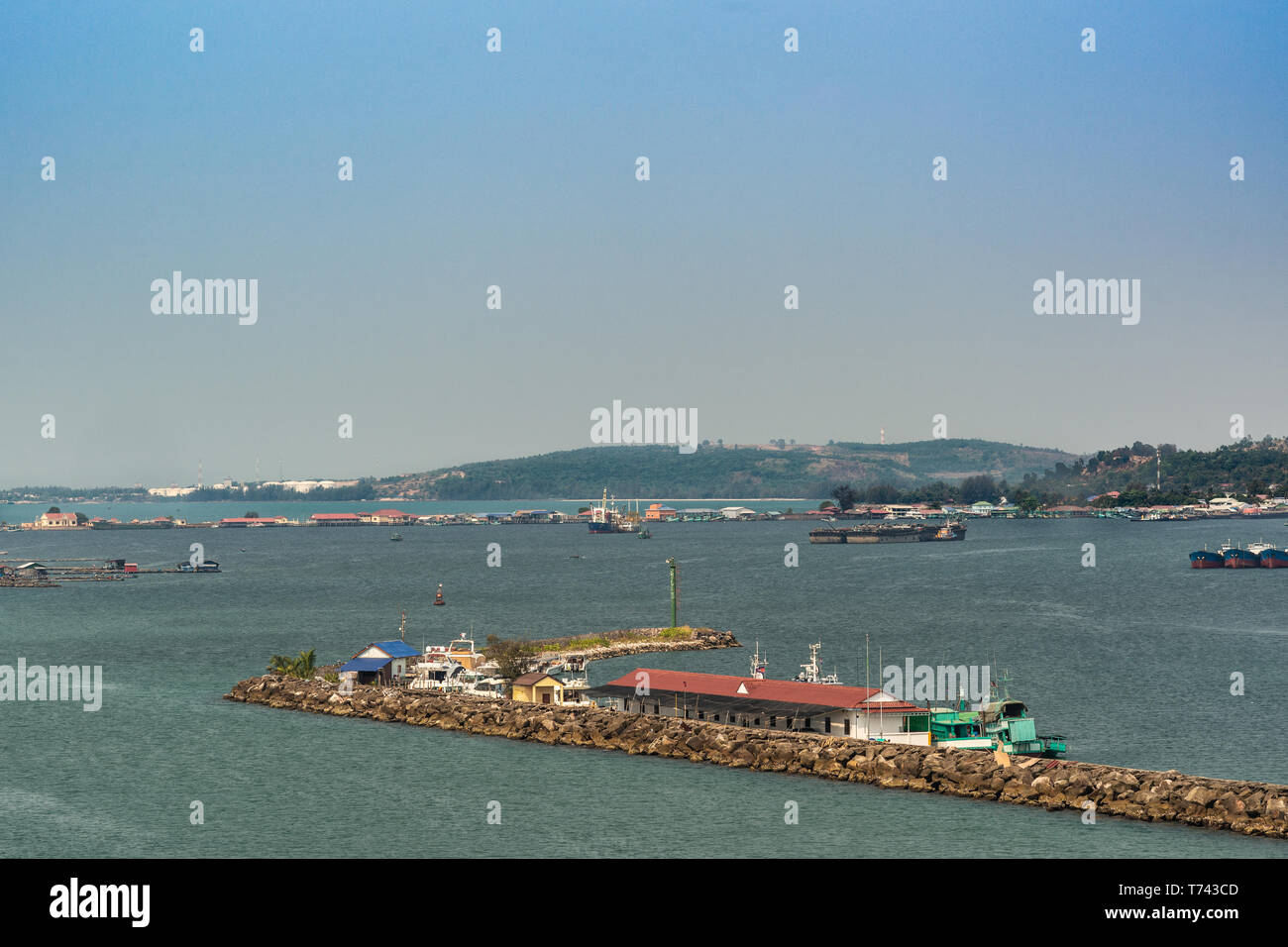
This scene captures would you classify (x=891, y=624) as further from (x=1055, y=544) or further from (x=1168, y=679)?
(x=1055, y=544)

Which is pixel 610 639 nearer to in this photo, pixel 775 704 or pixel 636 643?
pixel 636 643

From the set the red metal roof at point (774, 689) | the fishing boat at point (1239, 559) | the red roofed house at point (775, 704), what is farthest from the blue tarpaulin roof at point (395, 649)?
the fishing boat at point (1239, 559)

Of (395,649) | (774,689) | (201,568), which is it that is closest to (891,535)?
(201,568)

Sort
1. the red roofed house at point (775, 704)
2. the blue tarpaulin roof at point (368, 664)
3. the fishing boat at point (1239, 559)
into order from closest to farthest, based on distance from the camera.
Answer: the red roofed house at point (775, 704)
the blue tarpaulin roof at point (368, 664)
the fishing boat at point (1239, 559)

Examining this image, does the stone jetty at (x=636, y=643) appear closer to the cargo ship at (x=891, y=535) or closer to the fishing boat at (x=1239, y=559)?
the fishing boat at (x=1239, y=559)
